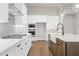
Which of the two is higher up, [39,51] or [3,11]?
[3,11]

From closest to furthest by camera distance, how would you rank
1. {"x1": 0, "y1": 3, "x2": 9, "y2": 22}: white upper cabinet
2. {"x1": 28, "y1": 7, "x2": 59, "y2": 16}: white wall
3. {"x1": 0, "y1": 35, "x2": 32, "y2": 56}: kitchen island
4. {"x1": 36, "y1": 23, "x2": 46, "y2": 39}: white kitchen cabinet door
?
{"x1": 0, "y1": 35, "x2": 32, "y2": 56}: kitchen island
{"x1": 0, "y1": 3, "x2": 9, "y2": 22}: white upper cabinet
{"x1": 36, "y1": 23, "x2": 46, "y2": 39}: white kitchen cabinet door
{"x1": 28, "y1": 7, "x2": 59, "y2": 16}: white wall

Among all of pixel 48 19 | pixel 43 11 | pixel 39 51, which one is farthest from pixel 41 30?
pixel 39 51

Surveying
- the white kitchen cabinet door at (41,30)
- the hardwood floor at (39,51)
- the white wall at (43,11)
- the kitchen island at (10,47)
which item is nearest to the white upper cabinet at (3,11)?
the kitchen island at (10,47)

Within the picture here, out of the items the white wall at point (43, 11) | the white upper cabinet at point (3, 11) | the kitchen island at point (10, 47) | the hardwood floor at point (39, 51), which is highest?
the white wall at point (43, 11)

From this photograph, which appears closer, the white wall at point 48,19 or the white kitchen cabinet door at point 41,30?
the white kitchen cabinet door at point 41,30

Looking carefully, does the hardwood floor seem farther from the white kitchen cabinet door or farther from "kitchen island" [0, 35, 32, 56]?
"kitchen island" [0, 35, 32, 56]

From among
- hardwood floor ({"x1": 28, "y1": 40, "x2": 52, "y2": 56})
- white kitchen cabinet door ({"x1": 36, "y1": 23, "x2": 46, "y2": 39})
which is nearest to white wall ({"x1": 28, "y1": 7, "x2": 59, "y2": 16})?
white kitchen cabinet door ({"x1": 36, "y1": 23, "x2": 46, "y2": 39})

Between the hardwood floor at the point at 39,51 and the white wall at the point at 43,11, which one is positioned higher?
the white wall at the point at 43,11

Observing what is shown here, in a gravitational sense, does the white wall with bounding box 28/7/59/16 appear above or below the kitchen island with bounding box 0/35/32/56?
above

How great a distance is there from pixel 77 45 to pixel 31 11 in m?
6.05

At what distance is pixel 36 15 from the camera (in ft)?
26.5

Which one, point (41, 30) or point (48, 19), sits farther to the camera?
point (48, 19)

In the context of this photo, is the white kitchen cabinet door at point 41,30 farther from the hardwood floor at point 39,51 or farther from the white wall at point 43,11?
the white wall at point 43,11

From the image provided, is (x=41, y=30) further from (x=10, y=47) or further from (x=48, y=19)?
(x=10, y=47)
